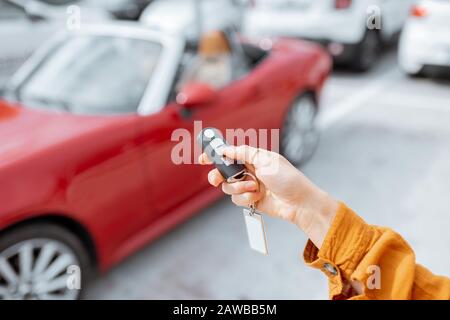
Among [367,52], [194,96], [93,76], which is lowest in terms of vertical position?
[194,96]

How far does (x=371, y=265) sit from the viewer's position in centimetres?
109

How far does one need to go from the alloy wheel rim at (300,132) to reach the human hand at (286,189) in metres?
2.60

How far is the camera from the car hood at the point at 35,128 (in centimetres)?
221

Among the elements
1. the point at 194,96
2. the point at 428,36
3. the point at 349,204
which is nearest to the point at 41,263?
the point at 194,96

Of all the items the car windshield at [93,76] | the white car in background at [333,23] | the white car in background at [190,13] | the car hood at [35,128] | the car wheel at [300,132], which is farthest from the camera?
the white car in background at [190,13]

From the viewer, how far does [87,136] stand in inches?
93.7

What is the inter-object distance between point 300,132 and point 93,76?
5.95ft

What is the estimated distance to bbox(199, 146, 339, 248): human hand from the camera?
123cm

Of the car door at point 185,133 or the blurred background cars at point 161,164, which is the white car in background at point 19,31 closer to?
the blurred background cars at point 161,164

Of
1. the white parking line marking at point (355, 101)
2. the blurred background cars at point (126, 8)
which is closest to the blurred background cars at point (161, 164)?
the white parking line marking at point (355, 101)

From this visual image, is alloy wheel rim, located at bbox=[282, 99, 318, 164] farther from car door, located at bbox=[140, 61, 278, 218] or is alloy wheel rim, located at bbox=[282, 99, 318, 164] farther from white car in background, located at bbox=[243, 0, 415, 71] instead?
white car in background, located at bbox=[243, 0, 415, 71]

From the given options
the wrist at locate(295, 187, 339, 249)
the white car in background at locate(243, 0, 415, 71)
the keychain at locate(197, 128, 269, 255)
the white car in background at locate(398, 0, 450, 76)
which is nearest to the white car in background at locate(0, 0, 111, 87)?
the white car in background at locate(243, 0, 415, 71)

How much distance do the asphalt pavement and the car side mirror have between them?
898 millimetres

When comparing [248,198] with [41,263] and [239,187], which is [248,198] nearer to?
[239,187]
